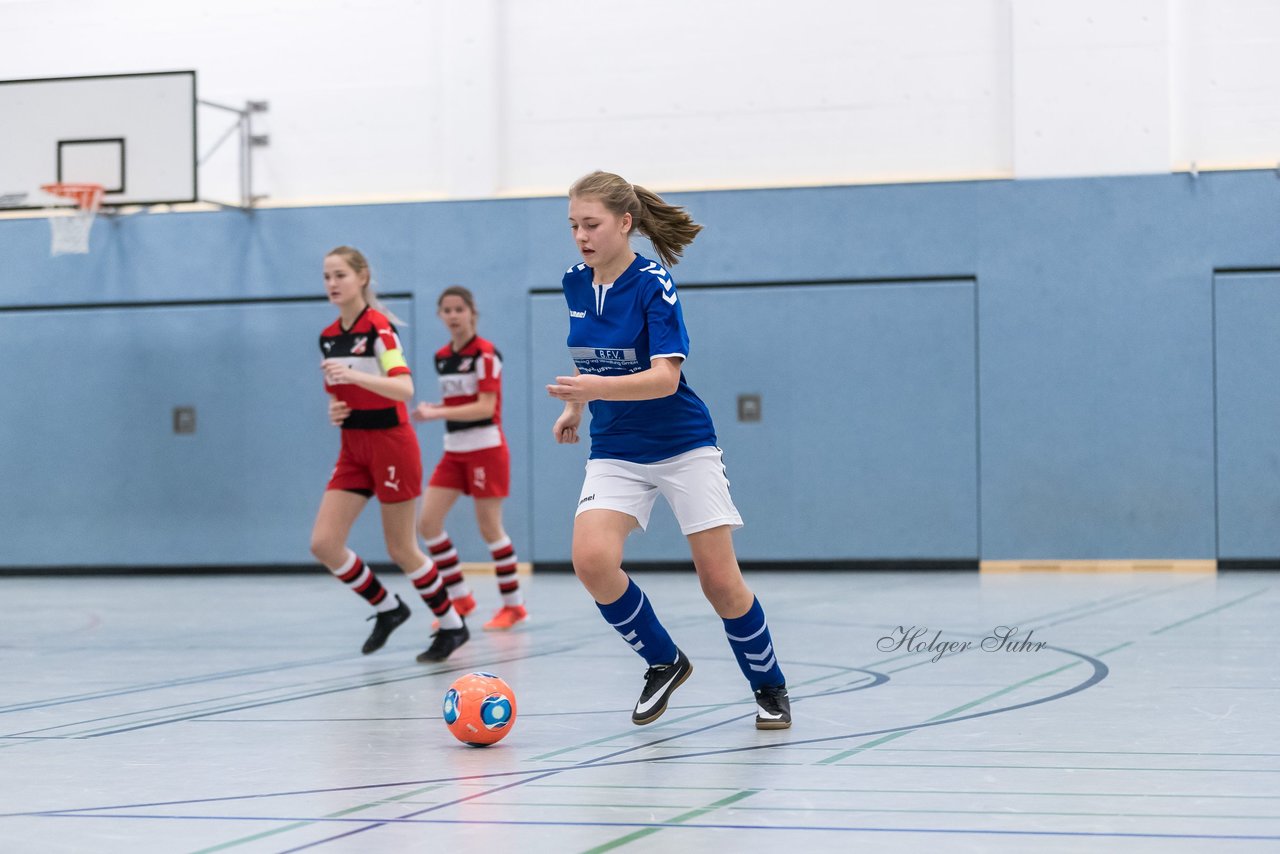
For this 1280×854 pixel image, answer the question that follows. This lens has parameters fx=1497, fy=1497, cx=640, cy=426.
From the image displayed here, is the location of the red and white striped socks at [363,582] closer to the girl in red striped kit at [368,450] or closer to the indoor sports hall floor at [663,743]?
the girl in red striped kit at [368,450]

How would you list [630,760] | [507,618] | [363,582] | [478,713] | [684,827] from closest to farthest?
1. [684,827]
2. [630,760]
3. [478,713]
4. [363,582]
5. [507,618]

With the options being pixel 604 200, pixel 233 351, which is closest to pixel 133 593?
pixel 233 351

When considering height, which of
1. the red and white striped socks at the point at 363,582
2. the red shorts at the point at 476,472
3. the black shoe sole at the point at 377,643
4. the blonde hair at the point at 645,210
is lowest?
the black shoe sole at the point at 377,643

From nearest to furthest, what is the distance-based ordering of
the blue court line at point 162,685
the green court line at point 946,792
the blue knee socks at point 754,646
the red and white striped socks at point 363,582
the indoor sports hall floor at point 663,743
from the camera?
1. the indoor sports hall floor at point 663,743
2. the green court line at point 946,792
3. the blue knee socks at point 754,646
4. the blue court line at point 162,685
5. the red and white striped socks at point 363,582

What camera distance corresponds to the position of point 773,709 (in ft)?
16.0

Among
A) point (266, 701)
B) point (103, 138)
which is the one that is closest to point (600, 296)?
point (266, 701)

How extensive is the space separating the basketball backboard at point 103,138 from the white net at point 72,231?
15cm

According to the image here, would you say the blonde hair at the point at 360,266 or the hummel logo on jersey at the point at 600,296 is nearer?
the hummel logo on jersey at the point at 600,296

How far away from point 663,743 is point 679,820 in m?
1.12

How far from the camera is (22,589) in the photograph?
1288 centimetres

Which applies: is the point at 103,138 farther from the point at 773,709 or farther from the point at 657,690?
the point at 773,709

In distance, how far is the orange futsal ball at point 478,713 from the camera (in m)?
4.60

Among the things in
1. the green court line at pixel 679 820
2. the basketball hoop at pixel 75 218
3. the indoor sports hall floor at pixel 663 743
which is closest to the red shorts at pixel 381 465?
the indoor sports hall floor at pixel 663 743

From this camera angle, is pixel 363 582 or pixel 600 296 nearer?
pixel 600 296
